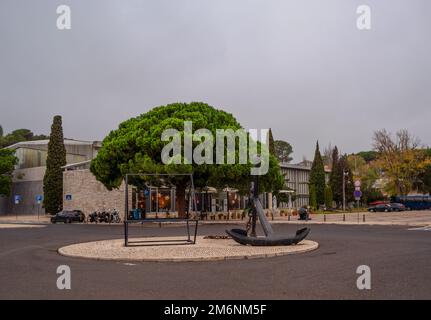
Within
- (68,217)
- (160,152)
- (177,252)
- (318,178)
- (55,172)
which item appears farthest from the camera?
(318,178)

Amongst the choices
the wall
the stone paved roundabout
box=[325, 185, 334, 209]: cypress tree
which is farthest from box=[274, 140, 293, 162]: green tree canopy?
the stone paved roundabout

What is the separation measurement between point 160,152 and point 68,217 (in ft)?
46.9

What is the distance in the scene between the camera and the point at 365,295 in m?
8.71

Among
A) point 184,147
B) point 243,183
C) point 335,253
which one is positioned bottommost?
point 335,253

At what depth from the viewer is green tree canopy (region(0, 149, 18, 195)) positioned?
69.1 metres

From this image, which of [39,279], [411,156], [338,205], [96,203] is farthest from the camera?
[338,205]

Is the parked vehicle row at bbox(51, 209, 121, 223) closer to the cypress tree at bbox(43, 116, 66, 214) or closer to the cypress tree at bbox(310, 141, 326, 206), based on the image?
the cypress tree at bbox(43, 116, 66, 214)

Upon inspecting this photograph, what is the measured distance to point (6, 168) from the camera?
6975 cm

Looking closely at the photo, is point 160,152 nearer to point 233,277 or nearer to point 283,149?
point 233,277

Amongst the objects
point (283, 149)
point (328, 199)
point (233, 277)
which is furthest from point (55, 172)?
point (283, 149)

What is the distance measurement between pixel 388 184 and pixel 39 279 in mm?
74111

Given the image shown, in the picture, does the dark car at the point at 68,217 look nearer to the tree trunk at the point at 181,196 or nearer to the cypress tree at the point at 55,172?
the tree trunk at the point at 181,196
